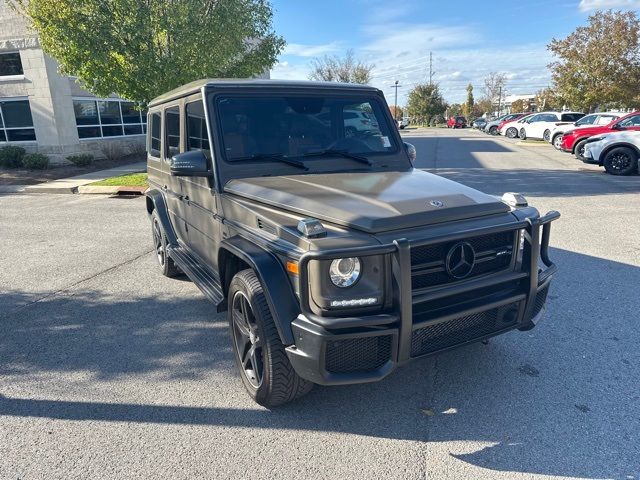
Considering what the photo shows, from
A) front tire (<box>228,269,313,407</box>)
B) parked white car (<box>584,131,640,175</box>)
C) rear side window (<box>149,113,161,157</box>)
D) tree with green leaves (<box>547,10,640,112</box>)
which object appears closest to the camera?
front tire (<box>228,269,313,407</box>)

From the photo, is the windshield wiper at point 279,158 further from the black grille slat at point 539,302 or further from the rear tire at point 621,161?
the rear tire at point 621,161

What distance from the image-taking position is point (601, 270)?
534cm

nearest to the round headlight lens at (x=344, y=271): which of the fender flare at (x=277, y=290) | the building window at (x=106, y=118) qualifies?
the fender flare at (x=277, y=290)

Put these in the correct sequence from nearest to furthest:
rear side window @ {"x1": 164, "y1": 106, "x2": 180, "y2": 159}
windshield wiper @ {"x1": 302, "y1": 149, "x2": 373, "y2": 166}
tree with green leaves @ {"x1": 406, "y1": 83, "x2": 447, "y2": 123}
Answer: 1. windshield wiper @ {"x1": 302, "y1": 149, "x2": 373, "y2": 166}
2. rear side window @ {"x1": 164, "y1": 106, "x2": 180, "y2": 159}
3. tree with green leaves @ {"x1": 406, "y1": 83, "x2": 447, "y2": 123}

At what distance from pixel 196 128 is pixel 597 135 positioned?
14.2m

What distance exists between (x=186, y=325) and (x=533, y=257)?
299cm

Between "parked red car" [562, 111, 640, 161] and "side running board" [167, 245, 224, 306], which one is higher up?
"parked red car" [562, 111, 640, 161]

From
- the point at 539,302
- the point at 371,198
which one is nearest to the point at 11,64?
the point at 371,198

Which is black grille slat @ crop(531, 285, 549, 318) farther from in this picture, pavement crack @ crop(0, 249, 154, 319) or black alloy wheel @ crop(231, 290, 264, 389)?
pavement crack @ crop(0, 249, 154, 319)

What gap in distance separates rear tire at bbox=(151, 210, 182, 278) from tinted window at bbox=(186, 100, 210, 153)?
5.12 ft

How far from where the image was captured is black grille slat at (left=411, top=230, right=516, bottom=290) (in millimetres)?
2590

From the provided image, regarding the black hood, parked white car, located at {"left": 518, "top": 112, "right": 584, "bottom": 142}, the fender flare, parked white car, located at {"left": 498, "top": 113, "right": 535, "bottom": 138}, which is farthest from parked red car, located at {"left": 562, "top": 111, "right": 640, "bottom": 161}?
the fender flare

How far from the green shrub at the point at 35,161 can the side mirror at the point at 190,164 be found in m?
15.9

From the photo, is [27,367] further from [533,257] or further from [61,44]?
[61,44]
